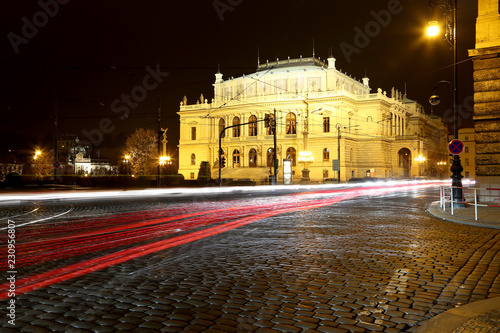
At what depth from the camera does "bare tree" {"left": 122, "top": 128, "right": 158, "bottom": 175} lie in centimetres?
7466

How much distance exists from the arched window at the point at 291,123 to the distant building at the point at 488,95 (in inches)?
2259

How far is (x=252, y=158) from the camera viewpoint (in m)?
78.2

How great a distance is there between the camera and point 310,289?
5.25 m

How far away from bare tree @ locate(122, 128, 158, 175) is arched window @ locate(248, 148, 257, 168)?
16878 millimetres

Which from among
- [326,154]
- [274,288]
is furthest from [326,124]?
[274,288]

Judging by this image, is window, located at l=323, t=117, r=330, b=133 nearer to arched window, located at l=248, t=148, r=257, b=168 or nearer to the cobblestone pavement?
arched window, located at l=248, t=148, r=257, b=168

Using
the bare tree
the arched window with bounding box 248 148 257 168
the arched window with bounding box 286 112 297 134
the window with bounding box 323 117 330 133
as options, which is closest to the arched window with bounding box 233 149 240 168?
the arched window with bounding box 248 148 257 168

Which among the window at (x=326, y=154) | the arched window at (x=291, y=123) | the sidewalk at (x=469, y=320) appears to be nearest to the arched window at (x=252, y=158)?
the arched window at (x=291, y=123)

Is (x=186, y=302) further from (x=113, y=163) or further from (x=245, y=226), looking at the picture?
(x=113, y=163)

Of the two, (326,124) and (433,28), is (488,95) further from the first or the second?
(326,124)

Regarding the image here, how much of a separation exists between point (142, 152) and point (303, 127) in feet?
94.9

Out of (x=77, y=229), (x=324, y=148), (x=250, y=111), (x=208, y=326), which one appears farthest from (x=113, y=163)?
(x=208, y=326)

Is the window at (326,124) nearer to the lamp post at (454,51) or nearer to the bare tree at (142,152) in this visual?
the bare tree at (142,152)

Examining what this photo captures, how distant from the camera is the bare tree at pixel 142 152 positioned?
74656 mm
